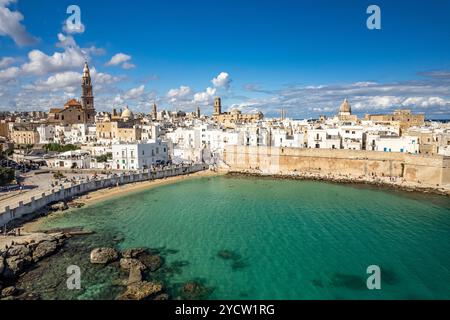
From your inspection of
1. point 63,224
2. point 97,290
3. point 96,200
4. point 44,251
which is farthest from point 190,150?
point 97,290

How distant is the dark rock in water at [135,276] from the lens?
49.0ft

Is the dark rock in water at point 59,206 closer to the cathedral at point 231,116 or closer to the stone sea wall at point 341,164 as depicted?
the stone sea wall at point 341,164

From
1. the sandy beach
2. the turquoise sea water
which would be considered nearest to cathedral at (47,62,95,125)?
the sandy beach

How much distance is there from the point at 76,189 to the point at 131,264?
18046mm

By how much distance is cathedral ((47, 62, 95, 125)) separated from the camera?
75.9 m

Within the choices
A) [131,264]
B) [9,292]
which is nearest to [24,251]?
[9,292]

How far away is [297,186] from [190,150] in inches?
789

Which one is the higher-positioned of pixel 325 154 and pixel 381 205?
pixel 325 154

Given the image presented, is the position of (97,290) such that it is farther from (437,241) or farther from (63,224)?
(437,241)

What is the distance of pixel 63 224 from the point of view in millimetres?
23406

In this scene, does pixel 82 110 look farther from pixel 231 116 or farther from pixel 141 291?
pixel 141 291

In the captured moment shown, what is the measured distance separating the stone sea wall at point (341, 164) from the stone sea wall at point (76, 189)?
7.04m

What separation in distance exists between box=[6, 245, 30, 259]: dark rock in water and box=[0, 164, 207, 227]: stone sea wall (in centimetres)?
513

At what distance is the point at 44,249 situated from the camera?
18.2 meters
